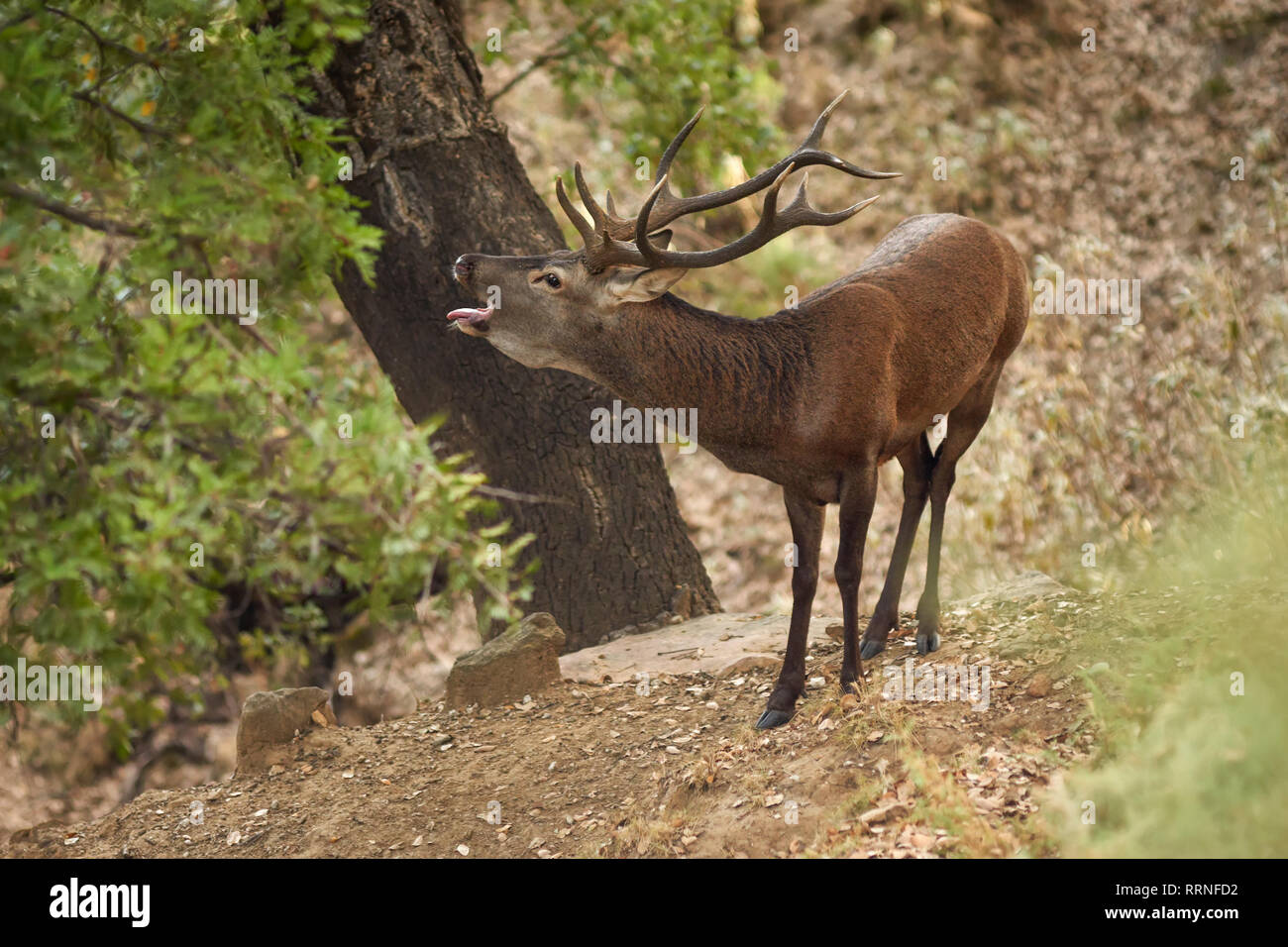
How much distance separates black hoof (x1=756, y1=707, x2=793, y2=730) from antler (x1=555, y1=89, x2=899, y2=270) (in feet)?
5.91

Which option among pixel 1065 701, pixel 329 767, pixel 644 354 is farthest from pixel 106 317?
pixel 1065 701

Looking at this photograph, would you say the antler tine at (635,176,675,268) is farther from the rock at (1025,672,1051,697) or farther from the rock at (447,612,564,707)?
the rock at (1025,672,1051,697)

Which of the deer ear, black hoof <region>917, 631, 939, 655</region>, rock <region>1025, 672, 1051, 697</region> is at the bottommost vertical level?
rock <region>1025, 672, 1051, 697</region>

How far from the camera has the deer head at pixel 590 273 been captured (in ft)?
15.7

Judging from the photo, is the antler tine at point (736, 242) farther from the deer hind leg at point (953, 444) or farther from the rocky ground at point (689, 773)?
the rocky ground at point (689, 773)

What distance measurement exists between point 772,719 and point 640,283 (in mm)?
1815

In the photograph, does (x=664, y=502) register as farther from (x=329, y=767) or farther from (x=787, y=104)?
(x=787, y=104)

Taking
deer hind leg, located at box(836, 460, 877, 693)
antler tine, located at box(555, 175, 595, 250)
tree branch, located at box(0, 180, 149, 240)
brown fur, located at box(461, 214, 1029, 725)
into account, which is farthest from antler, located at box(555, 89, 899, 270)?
tree branch, located at box(0, 180, 149, 240)

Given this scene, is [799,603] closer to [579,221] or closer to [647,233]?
[647,233]

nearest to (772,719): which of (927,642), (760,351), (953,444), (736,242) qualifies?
(927,642)

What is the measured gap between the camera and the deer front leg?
4957 mm

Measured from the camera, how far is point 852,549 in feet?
16.5

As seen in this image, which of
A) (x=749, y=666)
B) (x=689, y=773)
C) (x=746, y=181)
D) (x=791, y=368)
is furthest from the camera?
(x=749, y=666)

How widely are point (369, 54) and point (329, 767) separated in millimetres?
3429
